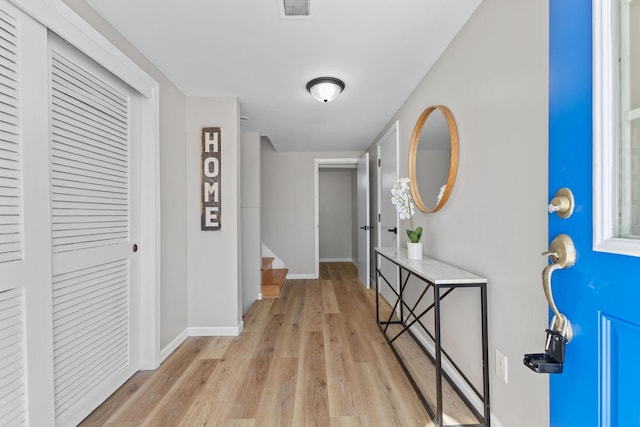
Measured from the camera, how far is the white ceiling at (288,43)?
1.61 m

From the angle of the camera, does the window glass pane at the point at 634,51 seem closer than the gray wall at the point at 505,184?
Yes

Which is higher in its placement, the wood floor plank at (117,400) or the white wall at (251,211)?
the white wall at (251,211)

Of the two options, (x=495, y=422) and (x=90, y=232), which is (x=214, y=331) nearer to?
(x=90, y=232)

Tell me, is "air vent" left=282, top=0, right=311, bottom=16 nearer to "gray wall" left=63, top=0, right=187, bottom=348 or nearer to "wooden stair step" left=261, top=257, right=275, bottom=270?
"gray wall" left=63, top=0, right=187, bottom=348

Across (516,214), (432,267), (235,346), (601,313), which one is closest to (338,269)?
(235,346)

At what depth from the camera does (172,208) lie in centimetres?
254

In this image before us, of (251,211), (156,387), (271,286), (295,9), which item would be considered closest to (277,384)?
(156,387)

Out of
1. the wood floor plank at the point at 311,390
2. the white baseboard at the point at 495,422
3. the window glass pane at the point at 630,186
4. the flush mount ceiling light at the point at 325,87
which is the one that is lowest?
the wood floor plank at the point at 311,390

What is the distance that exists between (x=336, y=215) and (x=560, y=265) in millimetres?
6417

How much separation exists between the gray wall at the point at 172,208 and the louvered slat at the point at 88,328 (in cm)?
38

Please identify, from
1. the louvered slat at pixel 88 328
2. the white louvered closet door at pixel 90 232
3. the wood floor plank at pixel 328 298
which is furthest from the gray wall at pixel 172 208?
the wood floor plank at pixel 328 298

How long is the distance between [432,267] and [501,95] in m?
1.04

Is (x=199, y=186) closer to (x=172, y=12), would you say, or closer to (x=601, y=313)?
(x=172, y=12)

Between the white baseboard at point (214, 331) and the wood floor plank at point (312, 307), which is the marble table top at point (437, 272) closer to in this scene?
the wood floor plank at point (312, 307)
